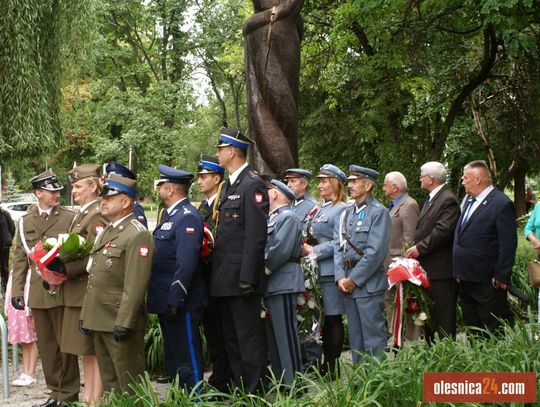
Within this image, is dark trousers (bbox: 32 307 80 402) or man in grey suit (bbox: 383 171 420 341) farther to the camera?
man in grey suit (bbox: 383 171 420 341)

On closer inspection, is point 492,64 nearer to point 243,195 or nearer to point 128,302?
point 243,195

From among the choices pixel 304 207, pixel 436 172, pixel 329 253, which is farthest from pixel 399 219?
pixel 329 253

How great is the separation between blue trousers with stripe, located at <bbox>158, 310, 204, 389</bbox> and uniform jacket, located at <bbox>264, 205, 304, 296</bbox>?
2.04ft

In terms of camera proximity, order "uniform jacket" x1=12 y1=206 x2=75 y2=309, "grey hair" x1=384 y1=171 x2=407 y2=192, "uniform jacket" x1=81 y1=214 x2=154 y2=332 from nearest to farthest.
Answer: "uniform jacket" x1=81 y1=214 x2=154 y2=332
"uniform jacket" x1=12 y1=206 x2=75 y2=309
"grey hair" x1=384 y1=171 x2=407 y2=192

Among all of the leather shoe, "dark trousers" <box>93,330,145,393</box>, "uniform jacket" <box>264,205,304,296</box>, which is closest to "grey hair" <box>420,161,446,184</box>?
"uniform jacket" <box>264,205,304,296</box>

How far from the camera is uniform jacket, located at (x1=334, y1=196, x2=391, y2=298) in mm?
6387

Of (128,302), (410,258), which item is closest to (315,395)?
(128,302)

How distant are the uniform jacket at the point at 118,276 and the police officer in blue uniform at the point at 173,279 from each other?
348 mm

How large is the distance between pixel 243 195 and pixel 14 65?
811 centimetres

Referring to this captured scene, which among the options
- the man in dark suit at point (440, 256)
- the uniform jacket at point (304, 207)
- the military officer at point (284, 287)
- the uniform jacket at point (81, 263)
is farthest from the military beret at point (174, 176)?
the man in dark suit at point (440, 256)

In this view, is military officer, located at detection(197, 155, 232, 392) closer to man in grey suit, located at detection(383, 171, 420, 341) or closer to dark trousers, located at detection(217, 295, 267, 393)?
dark trousers, located at detection(217, 295, 267, 393)

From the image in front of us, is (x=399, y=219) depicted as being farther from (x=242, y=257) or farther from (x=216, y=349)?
(x=242, y=257)

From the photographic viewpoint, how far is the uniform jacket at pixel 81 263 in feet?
19.6

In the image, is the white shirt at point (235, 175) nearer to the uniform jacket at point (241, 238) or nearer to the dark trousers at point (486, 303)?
the uniform jacket at point (241, 238)
